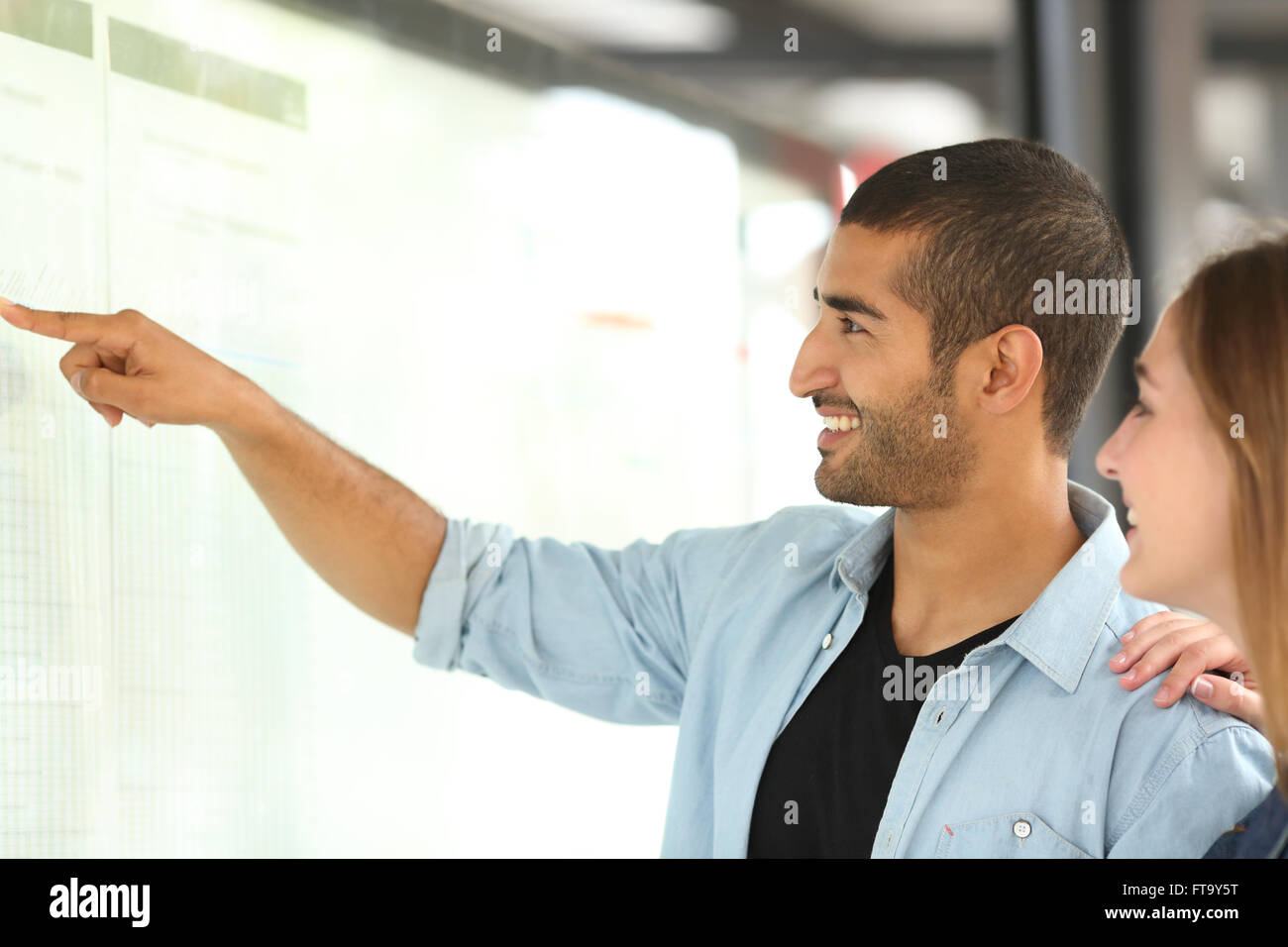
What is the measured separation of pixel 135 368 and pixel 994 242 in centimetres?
72

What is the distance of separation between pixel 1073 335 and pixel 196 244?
2.55ft

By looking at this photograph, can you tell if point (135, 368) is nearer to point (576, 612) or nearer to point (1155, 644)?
point (576, 612)

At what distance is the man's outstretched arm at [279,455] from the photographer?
3.11 ft

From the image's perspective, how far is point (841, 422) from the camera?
1154mm

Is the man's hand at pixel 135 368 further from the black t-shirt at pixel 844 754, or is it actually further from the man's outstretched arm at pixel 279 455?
the black t-shirt at pixel 844 754

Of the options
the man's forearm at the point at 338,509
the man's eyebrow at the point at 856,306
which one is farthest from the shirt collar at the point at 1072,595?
the man's forearm at the point at 338,509

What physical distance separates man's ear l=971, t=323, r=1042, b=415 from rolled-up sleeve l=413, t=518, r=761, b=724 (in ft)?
0.86

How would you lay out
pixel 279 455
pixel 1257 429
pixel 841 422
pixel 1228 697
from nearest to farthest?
pixel 1257 429 → pixel 1228 697 → pixel 279 455 → pixel 841 422

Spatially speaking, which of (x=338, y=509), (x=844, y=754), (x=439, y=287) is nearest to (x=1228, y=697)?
(x=844, y=754)

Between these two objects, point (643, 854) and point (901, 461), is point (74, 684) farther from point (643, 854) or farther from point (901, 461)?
point (643, 854)

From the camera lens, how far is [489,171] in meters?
1.42
